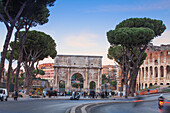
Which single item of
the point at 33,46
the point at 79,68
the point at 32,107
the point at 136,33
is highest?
the point at 136,33

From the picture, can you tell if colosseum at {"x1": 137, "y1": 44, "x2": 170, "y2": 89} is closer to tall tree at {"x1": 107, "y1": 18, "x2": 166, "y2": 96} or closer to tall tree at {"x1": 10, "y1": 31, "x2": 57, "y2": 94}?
tall tree at {"x1": 107, "y1": 18, "x2": 166, "y2": 96}

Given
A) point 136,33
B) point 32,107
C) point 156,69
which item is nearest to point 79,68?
point 156,69

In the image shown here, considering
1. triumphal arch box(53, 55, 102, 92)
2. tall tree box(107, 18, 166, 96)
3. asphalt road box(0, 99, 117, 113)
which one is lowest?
asphalt road box(0, 99, 117, 113)

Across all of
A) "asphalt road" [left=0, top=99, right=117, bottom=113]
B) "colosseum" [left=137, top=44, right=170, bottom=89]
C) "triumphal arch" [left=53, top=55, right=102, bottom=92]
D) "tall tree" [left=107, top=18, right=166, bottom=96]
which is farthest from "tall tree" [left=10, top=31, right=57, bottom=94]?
"colosseum" [left=137, top=44, right=170, bottom=89]

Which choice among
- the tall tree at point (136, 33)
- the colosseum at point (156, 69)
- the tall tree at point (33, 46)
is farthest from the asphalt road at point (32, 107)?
the colosseum at point (156, 69)

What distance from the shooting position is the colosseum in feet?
229

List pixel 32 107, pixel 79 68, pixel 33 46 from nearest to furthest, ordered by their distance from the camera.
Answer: pixel 32 107 → pixel 33 46 → pixel 79 68

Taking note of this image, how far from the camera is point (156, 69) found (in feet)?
248

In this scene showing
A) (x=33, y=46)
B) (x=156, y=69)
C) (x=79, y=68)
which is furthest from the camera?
(x=156, y=69)

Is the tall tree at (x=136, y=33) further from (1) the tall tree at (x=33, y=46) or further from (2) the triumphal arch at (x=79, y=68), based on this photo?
(2) the triumphal arch at (x=79, y=68)

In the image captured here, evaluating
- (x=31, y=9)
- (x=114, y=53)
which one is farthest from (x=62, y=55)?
(x=31, y=9)

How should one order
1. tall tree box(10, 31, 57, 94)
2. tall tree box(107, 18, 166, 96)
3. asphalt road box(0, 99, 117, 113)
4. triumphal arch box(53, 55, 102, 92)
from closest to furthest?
asphalt road box(0, 99, 117, 113)
tall tree box(107, 18, 166, 96)
tall tree box(10, 31, 57, 94)
triumphal arch box(53, 55, 102, 92)

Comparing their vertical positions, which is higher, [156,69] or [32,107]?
[156,69]

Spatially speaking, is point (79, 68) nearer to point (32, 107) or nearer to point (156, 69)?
point (156, 69)
